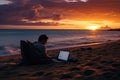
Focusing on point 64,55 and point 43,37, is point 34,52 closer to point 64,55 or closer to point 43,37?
point 43,37

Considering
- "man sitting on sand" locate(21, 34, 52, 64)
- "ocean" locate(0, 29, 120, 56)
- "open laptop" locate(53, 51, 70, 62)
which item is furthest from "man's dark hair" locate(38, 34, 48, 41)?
"ocean" locate(0, 29, 120, 56)

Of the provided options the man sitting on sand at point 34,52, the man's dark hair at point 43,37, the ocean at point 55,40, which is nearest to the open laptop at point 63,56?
the man sitting on sand at point 34,52

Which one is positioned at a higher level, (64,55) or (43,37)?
(43,37)

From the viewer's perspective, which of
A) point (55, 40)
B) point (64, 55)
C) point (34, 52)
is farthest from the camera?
point (55, 40)

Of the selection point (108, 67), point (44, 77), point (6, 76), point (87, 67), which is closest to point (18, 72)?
point (6, 76)

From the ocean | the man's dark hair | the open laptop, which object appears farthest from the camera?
the ocean

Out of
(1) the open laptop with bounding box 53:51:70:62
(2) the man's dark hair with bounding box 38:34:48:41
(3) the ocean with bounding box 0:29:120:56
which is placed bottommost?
(3) the ocean with bounding box 0:29:120:56

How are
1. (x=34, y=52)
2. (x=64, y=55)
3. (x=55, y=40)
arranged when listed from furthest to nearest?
(x=55, y=40)
(x=64, y=55)
(x=34, y=52)

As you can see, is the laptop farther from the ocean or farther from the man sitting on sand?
the ocean

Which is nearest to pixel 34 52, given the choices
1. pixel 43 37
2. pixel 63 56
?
pixel 43 37

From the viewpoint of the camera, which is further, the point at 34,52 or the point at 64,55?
the point at 64,55

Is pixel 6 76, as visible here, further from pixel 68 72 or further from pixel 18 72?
pixel 68 72

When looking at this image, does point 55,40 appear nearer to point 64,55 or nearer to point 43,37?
point 64,55

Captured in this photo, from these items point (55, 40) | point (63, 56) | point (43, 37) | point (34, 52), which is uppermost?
point (43, 37)
